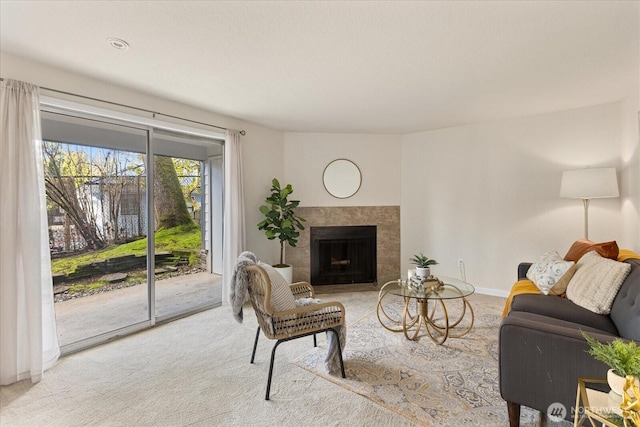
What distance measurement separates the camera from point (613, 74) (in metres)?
2.65

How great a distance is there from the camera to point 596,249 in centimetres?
261

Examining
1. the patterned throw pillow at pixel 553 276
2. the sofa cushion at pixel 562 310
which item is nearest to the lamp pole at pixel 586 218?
the patterned throw pillow at pixel 553 276

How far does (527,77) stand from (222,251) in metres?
3.77

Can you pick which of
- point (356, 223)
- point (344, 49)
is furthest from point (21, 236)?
point (356, 223)

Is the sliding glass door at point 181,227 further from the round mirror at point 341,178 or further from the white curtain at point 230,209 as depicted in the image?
the round mirror at point 341,178

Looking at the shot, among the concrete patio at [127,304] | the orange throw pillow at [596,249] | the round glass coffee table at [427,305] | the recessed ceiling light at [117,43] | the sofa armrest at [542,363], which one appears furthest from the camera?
the concrete patio at [127,304]

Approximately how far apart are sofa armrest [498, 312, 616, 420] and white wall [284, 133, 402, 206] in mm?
3412

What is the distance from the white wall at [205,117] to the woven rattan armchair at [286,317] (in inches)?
84.1

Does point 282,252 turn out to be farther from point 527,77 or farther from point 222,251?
point 527,77

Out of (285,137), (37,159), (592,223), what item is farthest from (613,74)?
(37,159)

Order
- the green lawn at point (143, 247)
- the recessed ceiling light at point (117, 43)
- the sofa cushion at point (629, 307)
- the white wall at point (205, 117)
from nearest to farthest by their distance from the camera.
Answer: the sofa cushion at point (629, 307) < the recessed ceiling light at point (117, 43) < the white wall at point (205, 117) < the green lawn at point (143, 247)

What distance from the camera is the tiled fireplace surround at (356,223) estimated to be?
4730 millimetres

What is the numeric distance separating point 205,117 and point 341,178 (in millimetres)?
2160

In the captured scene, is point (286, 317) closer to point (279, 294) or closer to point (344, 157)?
point (279, 294)
